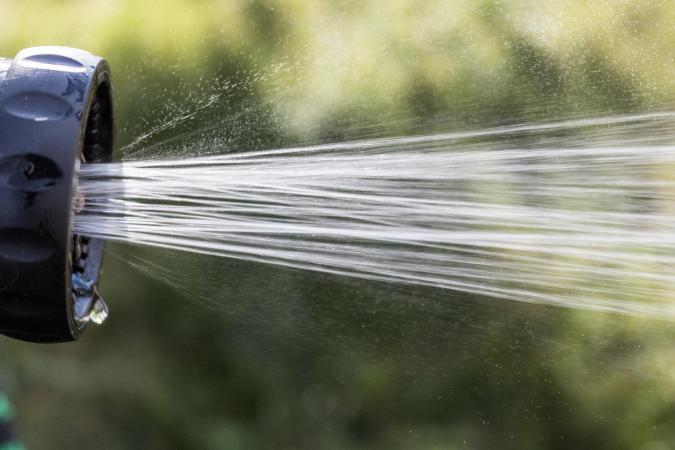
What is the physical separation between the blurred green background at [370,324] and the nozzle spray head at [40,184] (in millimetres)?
683

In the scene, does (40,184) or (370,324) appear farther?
(370,324)

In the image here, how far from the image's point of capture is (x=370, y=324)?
141 centimetres

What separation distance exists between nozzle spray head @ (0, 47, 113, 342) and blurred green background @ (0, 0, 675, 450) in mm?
683

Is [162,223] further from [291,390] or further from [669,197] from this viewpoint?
[669,197]

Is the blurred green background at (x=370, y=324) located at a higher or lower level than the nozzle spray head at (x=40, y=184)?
lower

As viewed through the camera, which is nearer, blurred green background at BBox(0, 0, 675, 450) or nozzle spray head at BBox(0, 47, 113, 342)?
nozzle spray head at BBox(0, 47, 113, 342)

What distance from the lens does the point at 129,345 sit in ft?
4.74

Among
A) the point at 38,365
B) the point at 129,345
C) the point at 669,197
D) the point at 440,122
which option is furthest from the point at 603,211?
the point at 38,365

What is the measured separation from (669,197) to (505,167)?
0.28m

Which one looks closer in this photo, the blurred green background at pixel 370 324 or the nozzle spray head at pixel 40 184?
the nozzle spray head at pixel 40 184

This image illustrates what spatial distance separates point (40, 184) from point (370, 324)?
86 cm

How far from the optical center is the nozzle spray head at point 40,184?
632mm

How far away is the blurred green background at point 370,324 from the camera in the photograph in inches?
54.9

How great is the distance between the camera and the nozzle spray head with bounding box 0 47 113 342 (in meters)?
0.63
